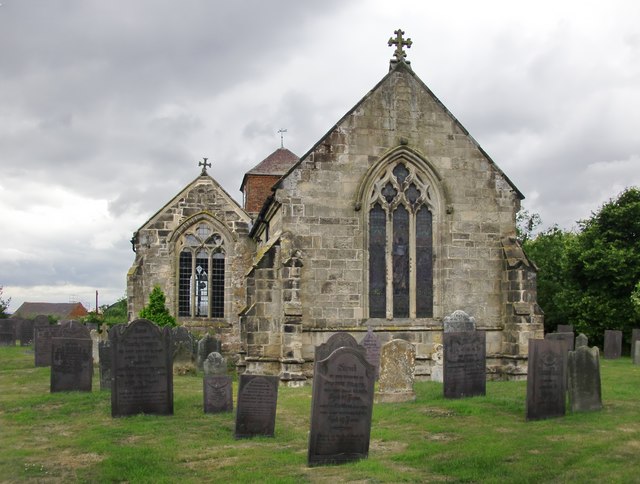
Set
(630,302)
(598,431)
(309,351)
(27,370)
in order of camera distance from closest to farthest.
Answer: (598,431), (309,351), (27,370), (630,302)

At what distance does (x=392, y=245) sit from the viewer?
18.5 metres

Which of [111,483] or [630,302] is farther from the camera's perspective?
[630,302]

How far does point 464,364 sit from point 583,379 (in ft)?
9.19

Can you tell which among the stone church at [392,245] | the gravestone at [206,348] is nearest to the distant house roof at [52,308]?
the gravestone at [206,348]

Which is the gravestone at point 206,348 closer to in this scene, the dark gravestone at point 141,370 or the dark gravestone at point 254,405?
the dark gravestone at point 141,370

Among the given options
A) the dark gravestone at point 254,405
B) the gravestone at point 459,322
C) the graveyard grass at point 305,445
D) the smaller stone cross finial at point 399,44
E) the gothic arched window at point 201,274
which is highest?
the smaller stone cross finial at point 399,44

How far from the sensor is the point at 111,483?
777cm

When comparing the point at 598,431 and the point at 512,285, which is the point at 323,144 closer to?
the point at 512,285

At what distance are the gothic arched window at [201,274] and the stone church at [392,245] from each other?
9374mm

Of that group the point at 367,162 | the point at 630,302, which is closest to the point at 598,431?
the point at 367,162

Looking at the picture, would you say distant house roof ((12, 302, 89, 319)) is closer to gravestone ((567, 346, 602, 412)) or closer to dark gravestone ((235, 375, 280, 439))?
dark gravestone ((235, 375, 280, 439))

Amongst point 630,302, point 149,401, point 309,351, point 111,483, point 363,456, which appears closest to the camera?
point 111,483

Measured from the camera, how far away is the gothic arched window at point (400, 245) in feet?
60.0

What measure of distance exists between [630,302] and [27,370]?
24193 millimetres
